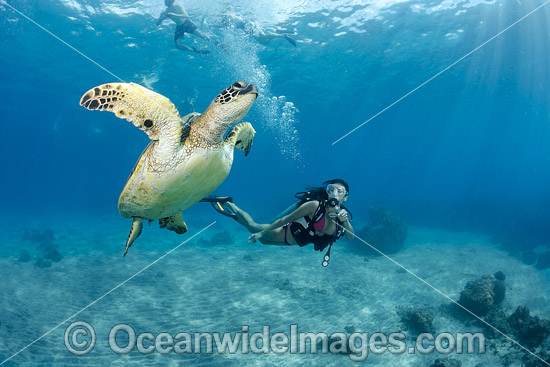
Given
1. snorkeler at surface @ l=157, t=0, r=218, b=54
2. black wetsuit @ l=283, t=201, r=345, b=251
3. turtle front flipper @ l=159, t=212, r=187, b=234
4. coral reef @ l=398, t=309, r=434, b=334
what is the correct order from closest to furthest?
black wetsuit @ l=283, t=201, r=345, b=251 → turtle front flipper @ l=159, t=212, r=187, b=234 → coral reef @ l=398, t=309, r=434, b=334 → snorkeler at surface @ l=157, t=0, r=218, b=54

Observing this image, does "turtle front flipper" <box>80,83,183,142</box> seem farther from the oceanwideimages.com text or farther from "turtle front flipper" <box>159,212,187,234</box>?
the oceanwideimages.com text

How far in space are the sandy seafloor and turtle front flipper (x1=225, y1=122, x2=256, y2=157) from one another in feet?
14.8

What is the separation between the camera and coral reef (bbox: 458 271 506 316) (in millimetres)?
6992

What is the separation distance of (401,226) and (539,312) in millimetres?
7889

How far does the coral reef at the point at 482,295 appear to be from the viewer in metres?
6.99

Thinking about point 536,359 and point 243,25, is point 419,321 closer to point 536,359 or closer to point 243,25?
point 536,359

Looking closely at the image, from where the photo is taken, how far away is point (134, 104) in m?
2.93

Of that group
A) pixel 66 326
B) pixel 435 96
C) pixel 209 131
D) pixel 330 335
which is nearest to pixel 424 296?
pixel 330 335

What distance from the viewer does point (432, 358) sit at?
5688mm

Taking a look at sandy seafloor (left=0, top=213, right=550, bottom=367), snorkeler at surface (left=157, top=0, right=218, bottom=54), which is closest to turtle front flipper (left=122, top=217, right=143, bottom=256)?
sandy seafloor (left=0, top=213, right=550, bottom=367)

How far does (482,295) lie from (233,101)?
835cm

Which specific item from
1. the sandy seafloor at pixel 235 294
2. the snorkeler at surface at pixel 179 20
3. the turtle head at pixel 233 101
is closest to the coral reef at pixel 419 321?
the sandy seafloor at pixel 235 294

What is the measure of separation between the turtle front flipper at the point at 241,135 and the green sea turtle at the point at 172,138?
16 millimetres

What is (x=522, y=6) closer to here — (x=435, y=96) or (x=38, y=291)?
(x=435, y=96)
